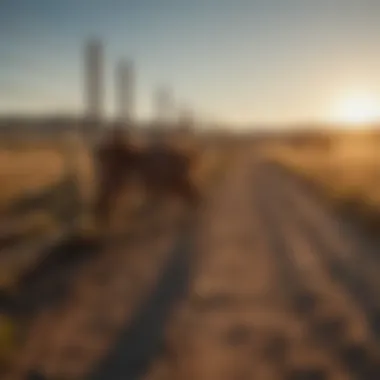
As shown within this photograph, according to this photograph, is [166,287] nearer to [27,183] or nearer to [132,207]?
[132,207]

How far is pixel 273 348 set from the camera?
22.7 feet

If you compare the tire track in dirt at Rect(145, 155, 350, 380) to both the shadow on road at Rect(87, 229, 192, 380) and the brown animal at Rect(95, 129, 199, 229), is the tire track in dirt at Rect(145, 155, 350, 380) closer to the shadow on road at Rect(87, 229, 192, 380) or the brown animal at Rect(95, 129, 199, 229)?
the shadow on road at Rect(87, 229, 192, 380)

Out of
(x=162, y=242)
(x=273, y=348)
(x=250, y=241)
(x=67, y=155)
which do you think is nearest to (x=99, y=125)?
(x=67, y=155)

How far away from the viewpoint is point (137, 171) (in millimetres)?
18641

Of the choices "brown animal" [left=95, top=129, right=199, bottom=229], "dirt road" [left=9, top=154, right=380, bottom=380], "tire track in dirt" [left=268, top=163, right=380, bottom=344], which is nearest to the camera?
"dirt road" [left=9, top=154, right=380, bottom=380]

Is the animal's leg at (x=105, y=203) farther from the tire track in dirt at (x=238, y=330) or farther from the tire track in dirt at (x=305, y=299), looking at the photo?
the tire track in dirt at (x=238, y=330)

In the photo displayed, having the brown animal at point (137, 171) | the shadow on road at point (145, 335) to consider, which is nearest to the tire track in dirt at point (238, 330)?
the shadow on road at point (145, 335)

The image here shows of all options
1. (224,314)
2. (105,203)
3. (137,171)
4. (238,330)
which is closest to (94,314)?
(224,314)

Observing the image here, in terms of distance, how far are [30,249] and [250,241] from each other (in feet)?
14.4

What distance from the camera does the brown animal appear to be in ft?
55.4

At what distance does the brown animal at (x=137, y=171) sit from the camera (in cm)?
1689

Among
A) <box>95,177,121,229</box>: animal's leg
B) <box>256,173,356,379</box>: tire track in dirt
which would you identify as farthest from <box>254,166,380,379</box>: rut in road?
<box>95,177,121,229</box>: animal's leg

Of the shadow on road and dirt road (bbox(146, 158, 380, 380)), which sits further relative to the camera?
dirt road (bbox(146, 158, 380, 380))

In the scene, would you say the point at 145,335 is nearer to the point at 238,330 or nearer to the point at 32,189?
the point at 238,330
